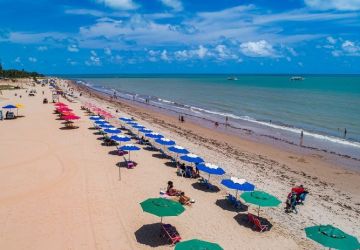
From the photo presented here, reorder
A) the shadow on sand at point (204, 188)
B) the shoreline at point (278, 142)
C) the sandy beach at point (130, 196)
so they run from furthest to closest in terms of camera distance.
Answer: the shoreline at point (278, 142) → the shadow on sand at point (204, 188) → the sandy beach at point (130, 196)

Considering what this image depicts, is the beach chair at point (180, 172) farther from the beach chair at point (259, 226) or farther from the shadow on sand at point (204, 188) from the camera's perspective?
the beach chair at point (259, 226)

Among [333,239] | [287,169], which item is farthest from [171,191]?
[287,169]

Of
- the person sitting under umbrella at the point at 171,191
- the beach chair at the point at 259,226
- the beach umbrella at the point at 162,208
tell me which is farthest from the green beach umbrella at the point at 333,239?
the person sitting under umbrella at the point at 171,191

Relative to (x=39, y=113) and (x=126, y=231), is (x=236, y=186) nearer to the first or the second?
(x=126, y=231)

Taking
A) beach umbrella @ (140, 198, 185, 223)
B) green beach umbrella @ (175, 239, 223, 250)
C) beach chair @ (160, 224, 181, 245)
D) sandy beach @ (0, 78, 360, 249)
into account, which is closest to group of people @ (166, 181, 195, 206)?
sandy beach @ (0, 78, 360, 249)

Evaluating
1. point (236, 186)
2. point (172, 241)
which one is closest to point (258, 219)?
point (236, 186)

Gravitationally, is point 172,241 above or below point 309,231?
below
